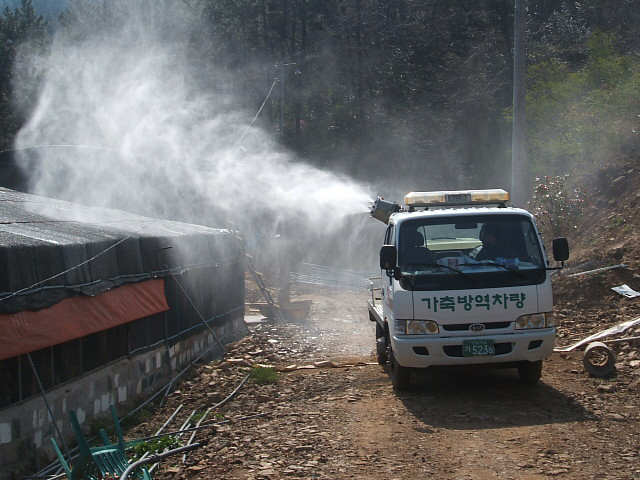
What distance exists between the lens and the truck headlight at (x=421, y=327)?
8.72 metres

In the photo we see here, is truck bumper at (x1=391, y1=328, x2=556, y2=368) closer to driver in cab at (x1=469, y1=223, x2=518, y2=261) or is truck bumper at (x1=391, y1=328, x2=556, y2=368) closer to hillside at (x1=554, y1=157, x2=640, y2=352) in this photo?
driver in cab at (x1=469, y1=223, x2=518, y2=261)

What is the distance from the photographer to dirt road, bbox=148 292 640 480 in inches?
259

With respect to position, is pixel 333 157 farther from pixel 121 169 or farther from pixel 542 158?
pixel 121 169

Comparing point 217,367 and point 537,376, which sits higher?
point 537,376

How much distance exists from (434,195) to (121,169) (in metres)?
12.8

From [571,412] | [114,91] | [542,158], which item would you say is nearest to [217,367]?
[571,412]

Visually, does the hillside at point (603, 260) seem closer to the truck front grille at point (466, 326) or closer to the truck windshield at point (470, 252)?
the truck windshield at point (470, 252)

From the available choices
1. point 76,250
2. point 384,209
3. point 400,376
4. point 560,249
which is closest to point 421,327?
point 400,376

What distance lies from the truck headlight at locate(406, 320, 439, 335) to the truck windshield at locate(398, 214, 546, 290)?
39 cm

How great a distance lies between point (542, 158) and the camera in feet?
83.1

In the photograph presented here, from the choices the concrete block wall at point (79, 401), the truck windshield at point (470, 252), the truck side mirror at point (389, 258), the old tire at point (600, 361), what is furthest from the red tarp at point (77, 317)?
the old tire at point (600, 361)

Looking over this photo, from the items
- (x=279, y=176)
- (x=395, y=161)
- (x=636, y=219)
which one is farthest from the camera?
(x=395, y=161)

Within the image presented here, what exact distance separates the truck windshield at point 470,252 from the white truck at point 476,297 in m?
0.01

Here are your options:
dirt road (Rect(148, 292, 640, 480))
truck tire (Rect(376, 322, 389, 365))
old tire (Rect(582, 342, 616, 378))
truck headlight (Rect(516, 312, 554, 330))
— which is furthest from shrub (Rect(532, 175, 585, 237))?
truck headlight (Rect(516, 312, 554, 330))
